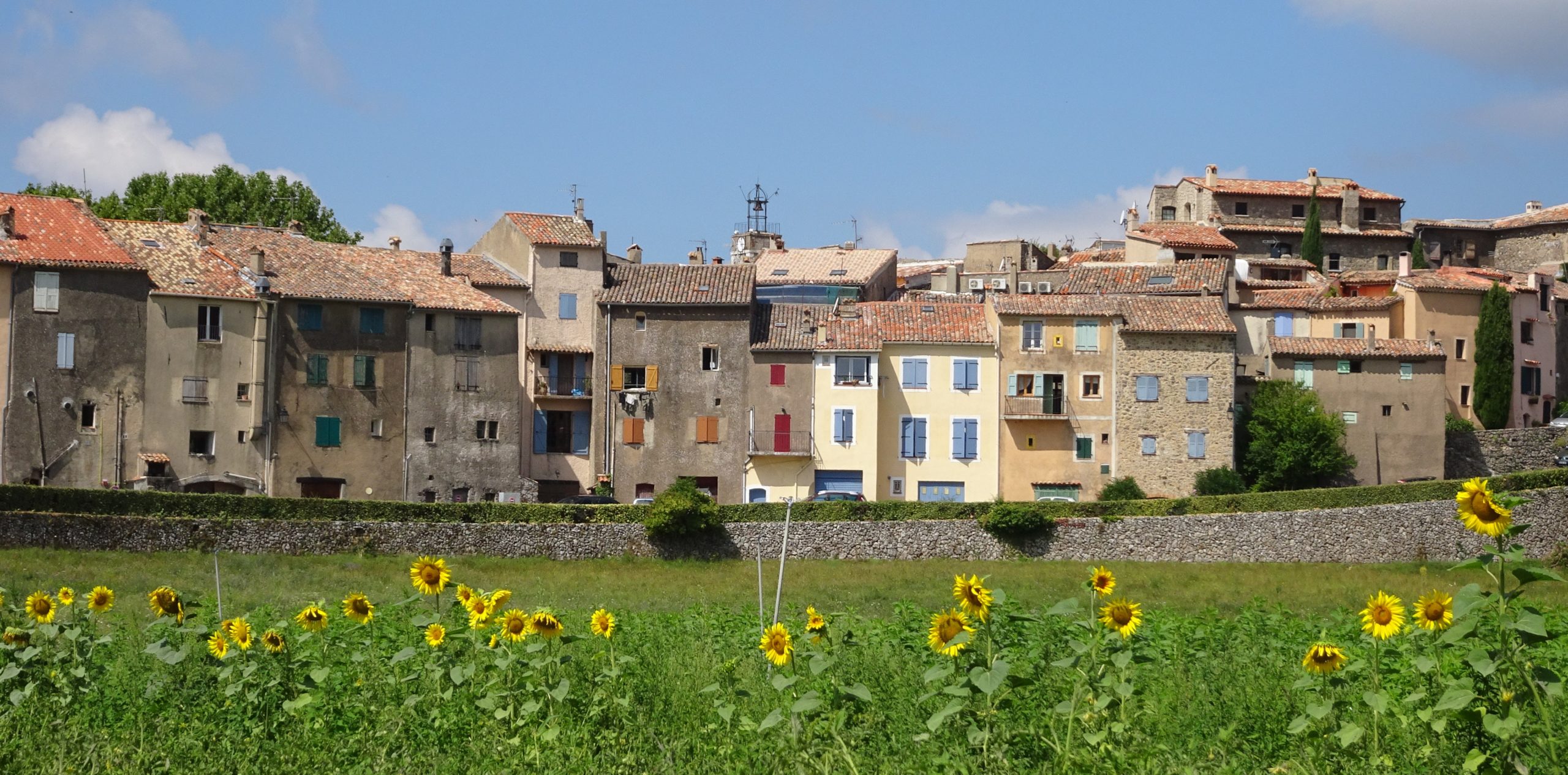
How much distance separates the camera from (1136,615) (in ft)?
46.5

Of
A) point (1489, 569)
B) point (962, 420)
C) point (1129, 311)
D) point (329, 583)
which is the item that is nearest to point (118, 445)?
point (329, 583)

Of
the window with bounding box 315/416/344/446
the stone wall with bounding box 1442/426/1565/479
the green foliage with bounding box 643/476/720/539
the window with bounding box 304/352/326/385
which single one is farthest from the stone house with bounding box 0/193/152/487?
the stone wall with bounding box 1442/426/1565/479

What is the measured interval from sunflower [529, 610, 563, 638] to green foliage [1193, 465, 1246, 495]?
142ft

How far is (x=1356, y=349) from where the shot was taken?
5997 cm

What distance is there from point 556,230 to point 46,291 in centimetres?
1750

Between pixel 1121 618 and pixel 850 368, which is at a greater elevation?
pixel 850 368

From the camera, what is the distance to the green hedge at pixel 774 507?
148ft

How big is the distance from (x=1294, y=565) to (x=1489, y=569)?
37.1m

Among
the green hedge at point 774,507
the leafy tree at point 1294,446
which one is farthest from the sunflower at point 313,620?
the leafy tree at point 1294,446

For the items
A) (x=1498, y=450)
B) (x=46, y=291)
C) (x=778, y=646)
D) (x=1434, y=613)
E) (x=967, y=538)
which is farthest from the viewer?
(x=1498, y=450)

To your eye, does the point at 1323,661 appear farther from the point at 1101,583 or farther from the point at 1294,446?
the point at 1294,446

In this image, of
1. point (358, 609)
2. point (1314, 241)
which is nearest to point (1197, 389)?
point (1314, 241)

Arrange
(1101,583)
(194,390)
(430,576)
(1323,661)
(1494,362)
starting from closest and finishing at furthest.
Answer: (1323,661), (1101,583), (430,576), (194,390), (1494,362)

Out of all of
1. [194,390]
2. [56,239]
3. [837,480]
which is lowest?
[837,480]
